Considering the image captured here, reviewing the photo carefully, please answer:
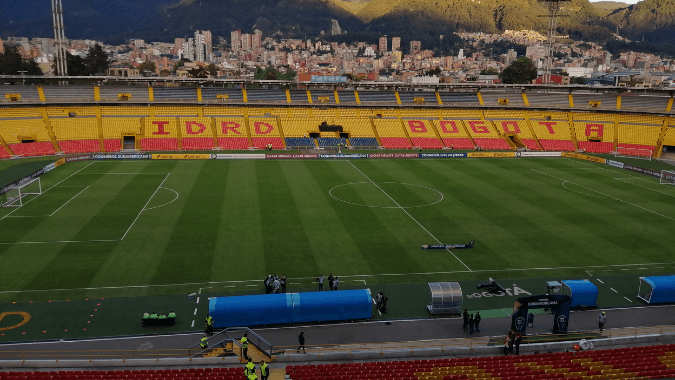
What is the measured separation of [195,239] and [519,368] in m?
22.1

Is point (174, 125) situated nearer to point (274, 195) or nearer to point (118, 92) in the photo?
point (118, 92)

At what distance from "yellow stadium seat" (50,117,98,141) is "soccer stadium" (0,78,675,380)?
1.01 feet

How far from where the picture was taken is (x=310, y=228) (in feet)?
115

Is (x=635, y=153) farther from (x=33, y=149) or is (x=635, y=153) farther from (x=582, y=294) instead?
(x=33, y=149)

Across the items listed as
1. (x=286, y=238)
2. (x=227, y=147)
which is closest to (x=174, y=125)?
(x=227, y=147)

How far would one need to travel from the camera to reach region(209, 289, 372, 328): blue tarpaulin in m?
21.5

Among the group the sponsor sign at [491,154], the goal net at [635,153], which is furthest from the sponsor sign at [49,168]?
the goal net at [635,153]

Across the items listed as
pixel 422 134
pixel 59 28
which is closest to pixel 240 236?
pixel 422 134

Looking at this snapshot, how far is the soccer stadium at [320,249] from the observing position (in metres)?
18.9

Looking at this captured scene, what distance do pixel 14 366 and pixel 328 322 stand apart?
1206cm

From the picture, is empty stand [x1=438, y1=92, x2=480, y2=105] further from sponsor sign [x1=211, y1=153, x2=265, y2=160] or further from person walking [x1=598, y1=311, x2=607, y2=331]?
person walking [x1=598, y1=311, x2=607, y2=331]

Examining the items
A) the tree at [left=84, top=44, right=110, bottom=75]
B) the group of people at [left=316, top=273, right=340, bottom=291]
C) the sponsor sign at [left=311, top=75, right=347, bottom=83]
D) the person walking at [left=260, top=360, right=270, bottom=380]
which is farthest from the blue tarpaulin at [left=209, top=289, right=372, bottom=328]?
the tree at [left=84, top=44, right=110, bottom=75]

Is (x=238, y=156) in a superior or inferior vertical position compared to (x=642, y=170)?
superior

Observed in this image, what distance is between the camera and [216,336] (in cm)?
2097
